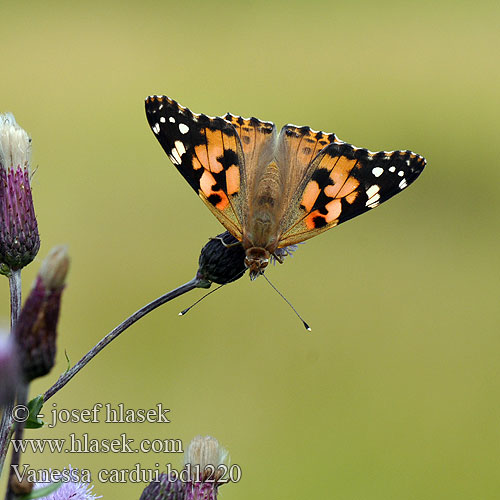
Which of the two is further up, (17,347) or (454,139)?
(454,139)

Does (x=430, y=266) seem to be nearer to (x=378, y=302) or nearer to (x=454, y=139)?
(x=378, y=302)

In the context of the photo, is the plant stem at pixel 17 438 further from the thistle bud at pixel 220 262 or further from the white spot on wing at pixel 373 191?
the white spot on wing at pixel 373 191

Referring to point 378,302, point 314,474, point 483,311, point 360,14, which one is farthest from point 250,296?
point 360,14

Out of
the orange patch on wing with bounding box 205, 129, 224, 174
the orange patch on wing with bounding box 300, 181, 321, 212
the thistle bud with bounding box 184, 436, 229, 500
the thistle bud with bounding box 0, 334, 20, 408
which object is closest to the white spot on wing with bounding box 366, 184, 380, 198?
the orange patch on wing with bounding box 300, 181, 321, 212

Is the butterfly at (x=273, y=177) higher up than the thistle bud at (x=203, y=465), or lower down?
higher up

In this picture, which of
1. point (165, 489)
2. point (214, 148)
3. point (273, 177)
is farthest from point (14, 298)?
point (273, 177)

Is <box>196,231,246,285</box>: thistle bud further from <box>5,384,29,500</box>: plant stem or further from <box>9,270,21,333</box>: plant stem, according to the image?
<box>5,384,29,500</box>: plant stem

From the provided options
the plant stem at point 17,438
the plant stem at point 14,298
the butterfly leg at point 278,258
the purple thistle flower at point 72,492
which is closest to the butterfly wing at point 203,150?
the butterfly leg at point 278,258
